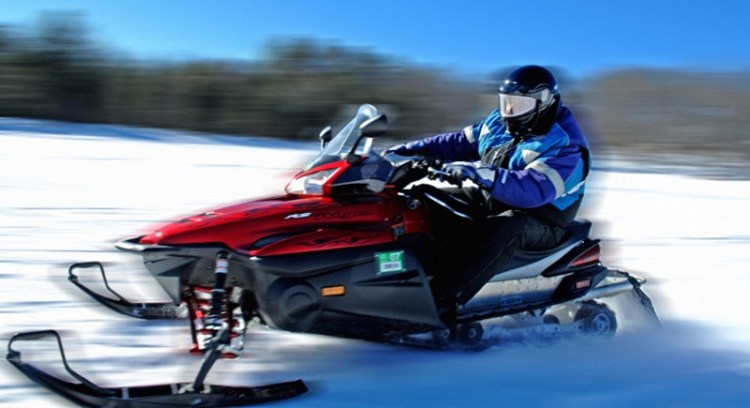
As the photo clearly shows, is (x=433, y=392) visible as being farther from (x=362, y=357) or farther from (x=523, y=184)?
(x=523, y=184)

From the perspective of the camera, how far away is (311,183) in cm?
394

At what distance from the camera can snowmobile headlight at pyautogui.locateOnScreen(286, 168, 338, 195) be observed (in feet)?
12.8

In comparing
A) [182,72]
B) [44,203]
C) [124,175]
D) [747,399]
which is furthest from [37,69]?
[747,399]

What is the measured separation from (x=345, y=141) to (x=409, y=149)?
32.0 inches

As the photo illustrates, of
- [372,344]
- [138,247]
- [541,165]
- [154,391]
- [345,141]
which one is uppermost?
[345,141]

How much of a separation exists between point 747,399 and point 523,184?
1.33 meters

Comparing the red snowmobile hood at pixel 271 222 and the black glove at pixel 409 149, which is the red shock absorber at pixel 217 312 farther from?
the black glove at pixel 409 149

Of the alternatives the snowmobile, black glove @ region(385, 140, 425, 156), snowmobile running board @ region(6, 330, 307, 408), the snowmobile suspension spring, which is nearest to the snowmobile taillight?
the snowmobile

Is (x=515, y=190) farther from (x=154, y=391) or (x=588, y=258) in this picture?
(x=154, y=391)

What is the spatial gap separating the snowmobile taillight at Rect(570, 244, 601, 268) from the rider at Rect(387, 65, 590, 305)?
0.59ft

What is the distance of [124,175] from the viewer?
33.0 feet

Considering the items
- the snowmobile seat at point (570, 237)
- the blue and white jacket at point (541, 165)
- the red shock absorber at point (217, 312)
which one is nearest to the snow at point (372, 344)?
the red shock absorber at point (217, 312)

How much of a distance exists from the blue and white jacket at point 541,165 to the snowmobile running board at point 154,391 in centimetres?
138

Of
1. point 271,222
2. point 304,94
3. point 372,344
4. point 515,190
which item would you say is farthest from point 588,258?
point 304,94
